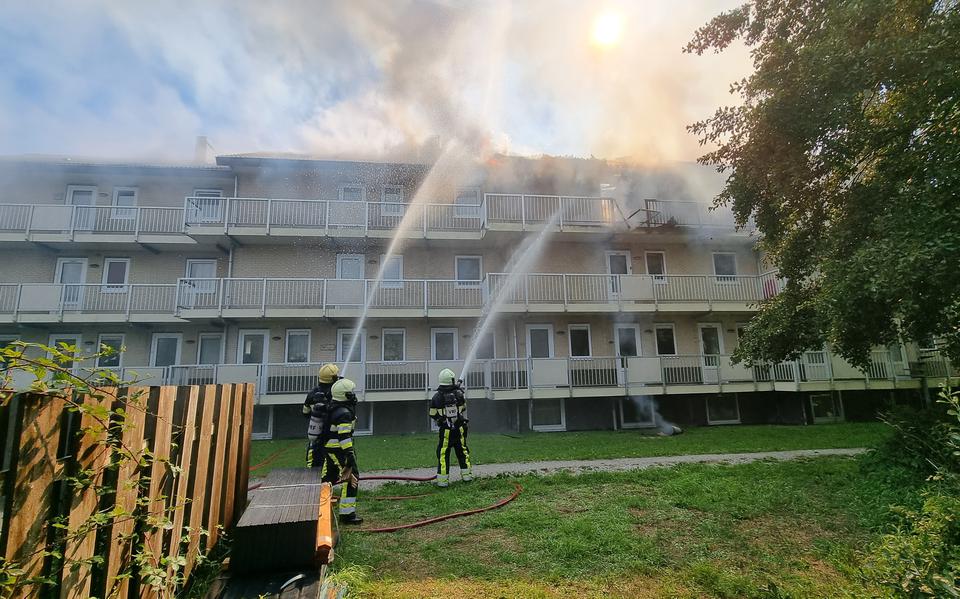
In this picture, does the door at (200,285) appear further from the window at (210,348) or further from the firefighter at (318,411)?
the firefighter at (318,411)

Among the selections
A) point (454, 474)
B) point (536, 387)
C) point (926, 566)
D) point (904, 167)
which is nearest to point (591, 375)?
point (536, 387)

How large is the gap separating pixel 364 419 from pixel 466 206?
27.2 ft

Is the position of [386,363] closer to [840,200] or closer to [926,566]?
[840,200]

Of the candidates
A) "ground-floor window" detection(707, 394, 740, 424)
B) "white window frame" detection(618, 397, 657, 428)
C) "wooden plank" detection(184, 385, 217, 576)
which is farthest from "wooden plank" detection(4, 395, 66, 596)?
"ground-floor window" detection(707, 394, 740, 424)

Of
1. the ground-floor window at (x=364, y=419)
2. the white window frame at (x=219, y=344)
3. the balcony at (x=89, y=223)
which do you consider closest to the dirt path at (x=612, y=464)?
the ground-floor window at (x=364, y=419)

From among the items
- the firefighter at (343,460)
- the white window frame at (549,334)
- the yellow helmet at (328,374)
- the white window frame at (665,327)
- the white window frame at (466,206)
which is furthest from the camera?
→ the white window frame at (665,327)

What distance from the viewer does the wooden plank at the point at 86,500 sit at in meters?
1.76

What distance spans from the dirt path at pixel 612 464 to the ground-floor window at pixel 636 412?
6573 mm

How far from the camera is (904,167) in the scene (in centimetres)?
626

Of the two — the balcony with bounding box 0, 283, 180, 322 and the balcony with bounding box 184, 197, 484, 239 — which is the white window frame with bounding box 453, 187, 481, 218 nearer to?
the balcony with bounding box 184, 197, 484, 239

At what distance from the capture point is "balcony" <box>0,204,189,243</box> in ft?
Answer: 51.0

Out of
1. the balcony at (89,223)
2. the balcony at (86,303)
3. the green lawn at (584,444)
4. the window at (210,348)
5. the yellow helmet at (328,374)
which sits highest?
the balcony at (89,223)

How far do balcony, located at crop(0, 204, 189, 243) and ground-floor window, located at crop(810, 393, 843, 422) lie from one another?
2290 centimetres

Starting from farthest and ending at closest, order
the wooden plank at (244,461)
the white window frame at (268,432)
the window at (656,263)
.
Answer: the window at (656,263), the white window frame at (268,432), the wooden plank at (244,461)
